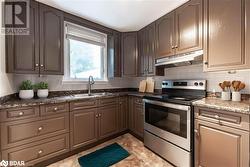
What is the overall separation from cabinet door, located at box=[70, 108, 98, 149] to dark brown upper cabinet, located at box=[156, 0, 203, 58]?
1616mm

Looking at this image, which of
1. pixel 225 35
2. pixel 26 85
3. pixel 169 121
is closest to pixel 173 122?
pixel 169 121

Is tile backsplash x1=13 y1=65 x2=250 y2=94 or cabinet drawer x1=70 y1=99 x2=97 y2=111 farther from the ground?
tile backsplash x1=13 y1=65 x2=250 y2=94

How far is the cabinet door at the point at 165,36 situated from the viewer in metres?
2.30

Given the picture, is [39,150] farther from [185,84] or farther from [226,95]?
[226,95]

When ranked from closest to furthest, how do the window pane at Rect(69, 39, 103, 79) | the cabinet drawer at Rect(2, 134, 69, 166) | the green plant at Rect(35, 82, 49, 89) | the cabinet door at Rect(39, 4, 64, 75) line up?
the cabinet drawer at Rect(2, 134, 69, 166) → the cabinet door at Rect(39, 4, 64, 75) → the green plant at Rect(35, 82, 49, 89) → the window pane at Rect(69, 39, 103, 79)

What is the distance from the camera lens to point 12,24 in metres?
1.87

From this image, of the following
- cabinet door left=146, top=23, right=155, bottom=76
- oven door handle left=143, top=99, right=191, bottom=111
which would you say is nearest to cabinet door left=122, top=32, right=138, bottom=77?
cabinet door left=146, top=23, right=155, bottom=76

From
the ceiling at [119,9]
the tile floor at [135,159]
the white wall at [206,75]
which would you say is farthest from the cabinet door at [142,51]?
the tile floor at [135,159]

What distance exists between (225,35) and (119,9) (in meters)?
1.54

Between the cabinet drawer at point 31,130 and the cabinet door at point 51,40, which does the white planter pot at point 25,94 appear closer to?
the cabinet door at point 51,40

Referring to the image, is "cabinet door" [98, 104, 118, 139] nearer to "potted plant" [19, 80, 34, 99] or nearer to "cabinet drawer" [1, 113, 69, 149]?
"cabinet drawer" [1, 113, 69, 149]

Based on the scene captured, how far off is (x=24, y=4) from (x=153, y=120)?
8.36ft

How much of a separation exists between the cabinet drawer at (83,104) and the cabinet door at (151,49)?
1245 millimetres

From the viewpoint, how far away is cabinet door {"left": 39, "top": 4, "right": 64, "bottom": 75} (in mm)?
2113
